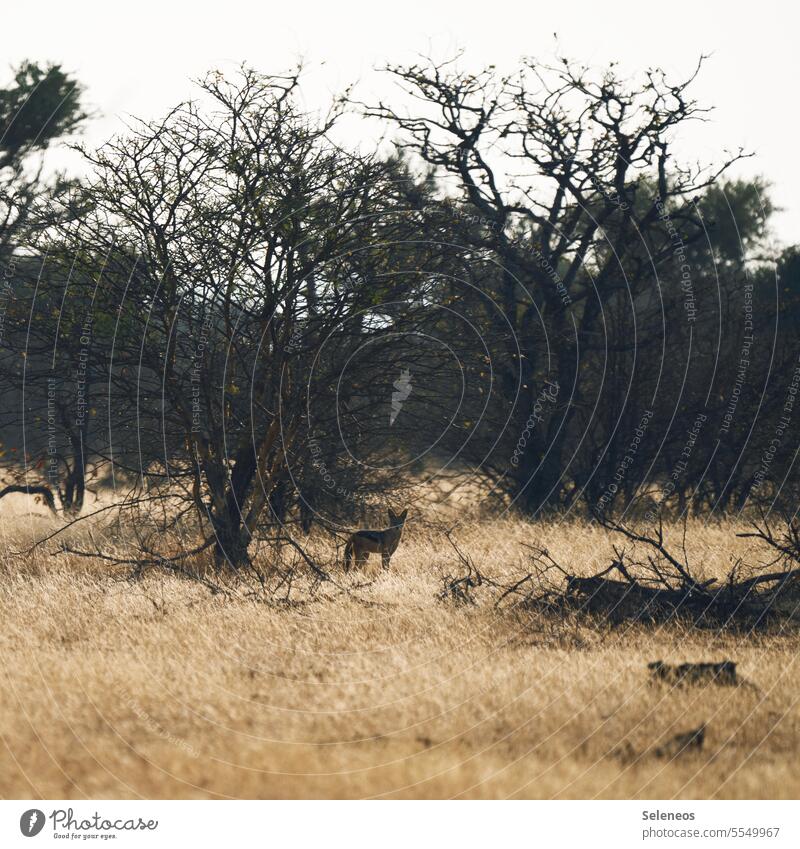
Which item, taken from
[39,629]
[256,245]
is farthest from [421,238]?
[39,629]

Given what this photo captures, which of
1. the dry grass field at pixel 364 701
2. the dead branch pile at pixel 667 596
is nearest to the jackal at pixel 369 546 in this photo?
the dry grass field at pixel 364 701

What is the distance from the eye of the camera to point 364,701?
6.70m

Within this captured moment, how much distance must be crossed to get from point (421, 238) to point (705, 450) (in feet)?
29.3

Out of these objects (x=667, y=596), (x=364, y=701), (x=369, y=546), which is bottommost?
(x=364, y=701)

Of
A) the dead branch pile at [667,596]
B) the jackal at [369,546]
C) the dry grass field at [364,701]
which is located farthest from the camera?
the jackal at [369,546]

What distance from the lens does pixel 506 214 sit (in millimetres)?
17641

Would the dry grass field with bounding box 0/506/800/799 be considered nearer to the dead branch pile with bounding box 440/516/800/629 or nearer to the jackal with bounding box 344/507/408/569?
the dead branch pile with bounding box 440/516/800/629

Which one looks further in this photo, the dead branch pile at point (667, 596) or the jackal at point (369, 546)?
the jackal at point (369, 546)

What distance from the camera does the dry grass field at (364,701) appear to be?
536 centimetres

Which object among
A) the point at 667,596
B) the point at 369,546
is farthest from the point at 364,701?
the point at 369,546

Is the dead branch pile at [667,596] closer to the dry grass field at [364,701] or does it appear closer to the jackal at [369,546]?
the dry grass field at [364,701]

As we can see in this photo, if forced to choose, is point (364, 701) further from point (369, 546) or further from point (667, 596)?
point (369, 546)

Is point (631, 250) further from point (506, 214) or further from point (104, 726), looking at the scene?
point (104, 726)

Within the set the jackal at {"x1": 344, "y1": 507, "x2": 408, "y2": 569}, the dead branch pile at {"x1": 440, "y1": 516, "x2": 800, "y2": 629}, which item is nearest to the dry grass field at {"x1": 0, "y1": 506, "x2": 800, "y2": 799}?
the dead branch pile at {"x1": 440, "y1": 516, "x2": 800, "y2": 629}
